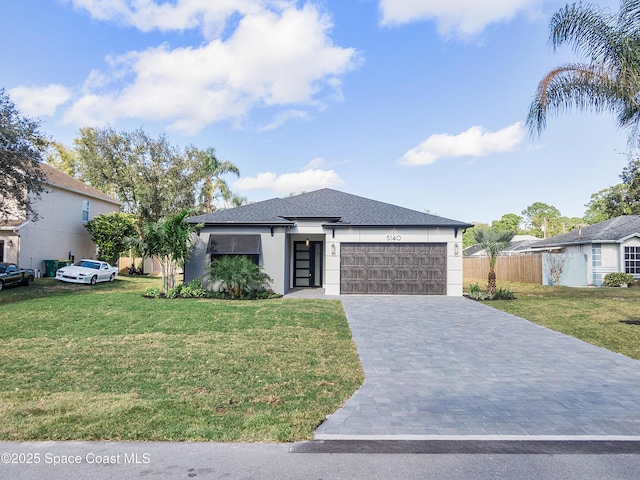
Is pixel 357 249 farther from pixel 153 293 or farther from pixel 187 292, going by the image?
pixel 153 293

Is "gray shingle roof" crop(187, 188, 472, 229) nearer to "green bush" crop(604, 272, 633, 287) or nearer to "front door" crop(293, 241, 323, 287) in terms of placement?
"front door" crop(293, 241, 323, 287)

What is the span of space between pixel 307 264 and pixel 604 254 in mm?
17394

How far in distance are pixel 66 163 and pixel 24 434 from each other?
39475 millimetres

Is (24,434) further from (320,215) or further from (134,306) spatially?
(320,215)

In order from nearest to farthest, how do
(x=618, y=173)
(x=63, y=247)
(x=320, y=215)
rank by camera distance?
(x=320, y=215) < (x=63, y=247) < (x=618, y=173)

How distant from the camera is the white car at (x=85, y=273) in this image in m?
18.5

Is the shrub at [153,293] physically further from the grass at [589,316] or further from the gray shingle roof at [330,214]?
the grass at [589,316]

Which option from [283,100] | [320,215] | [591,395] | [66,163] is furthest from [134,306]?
[66,163]

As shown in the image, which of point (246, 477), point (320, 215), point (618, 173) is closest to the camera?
point (246, 477)

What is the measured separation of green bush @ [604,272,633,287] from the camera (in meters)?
21.0

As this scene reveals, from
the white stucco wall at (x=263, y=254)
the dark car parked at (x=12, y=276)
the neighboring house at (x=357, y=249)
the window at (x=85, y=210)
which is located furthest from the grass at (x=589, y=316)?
the window at (x=85, y=210)

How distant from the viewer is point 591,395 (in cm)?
495

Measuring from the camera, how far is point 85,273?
18609 mm

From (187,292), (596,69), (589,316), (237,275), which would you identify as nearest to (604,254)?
(589,316)
